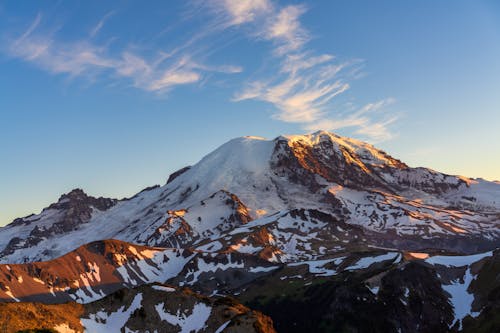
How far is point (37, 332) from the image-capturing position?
113 meters

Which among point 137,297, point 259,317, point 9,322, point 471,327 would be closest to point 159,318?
point 137,297

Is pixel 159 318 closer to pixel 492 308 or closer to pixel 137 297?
pixel 137 297

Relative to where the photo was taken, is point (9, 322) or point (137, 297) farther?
point (137, 297)

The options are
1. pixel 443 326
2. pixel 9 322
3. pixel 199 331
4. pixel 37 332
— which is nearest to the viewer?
pixel 37 332

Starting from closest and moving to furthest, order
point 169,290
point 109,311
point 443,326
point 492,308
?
point 109,311, point 169,290, point 492,308, point 443,326

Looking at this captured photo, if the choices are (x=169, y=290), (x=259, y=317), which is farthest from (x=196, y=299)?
(x=259, y=317)

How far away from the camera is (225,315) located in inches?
5758

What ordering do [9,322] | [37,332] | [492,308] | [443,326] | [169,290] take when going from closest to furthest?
[37,332]
[9,322]
[169,290]
[492,308]
[443,326]

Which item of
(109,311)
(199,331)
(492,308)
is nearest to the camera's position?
(199,331)

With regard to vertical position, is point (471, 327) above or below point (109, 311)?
below

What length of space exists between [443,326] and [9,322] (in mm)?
150413

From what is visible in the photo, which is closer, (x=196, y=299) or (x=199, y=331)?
(x=199, y=331)

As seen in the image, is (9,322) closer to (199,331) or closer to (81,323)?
(81,323)

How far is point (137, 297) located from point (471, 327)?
4528 inches
